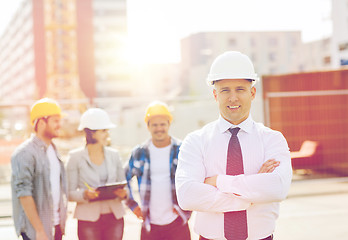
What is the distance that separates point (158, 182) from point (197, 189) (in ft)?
5.16

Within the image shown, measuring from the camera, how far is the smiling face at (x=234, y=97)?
246 centimetres

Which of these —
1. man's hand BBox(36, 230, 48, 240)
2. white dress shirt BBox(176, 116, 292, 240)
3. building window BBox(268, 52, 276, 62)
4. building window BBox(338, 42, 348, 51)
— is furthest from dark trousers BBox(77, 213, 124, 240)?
building window BBox(268, 52, 276, 62)

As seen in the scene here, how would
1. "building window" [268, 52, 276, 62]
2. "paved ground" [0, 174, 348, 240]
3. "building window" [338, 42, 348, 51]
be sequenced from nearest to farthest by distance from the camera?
"paved ground" [0, 174, 348, 240] → "building window" [338, 42, 348, 51] → "building window" [268, 52, 276, 62]

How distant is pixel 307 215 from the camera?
753cm

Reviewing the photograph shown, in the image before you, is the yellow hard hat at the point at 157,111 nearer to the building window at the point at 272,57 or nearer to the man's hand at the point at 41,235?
the man's hand at the point at 41,235

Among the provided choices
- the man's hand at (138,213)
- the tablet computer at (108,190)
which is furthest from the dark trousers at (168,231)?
the tablet computer at (108,190)

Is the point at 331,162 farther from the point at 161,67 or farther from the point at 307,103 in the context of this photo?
the point at 161,67

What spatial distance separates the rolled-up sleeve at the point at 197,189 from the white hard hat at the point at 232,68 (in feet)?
1.16

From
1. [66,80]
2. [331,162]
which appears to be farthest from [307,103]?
[66,80]

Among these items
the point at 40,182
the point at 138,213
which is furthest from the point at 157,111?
the point at 40,182

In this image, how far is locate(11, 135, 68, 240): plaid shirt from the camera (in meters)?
3.38

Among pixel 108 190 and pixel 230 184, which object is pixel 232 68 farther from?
pixel 108 190

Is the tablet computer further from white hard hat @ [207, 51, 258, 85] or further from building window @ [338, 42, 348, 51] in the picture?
building window @ [338, 42, 348, 51]

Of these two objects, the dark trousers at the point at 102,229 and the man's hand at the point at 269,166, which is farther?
the dark trousers at the point at 102,229
